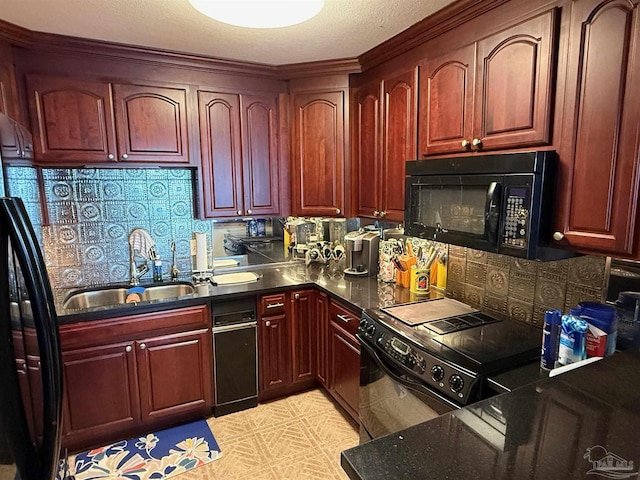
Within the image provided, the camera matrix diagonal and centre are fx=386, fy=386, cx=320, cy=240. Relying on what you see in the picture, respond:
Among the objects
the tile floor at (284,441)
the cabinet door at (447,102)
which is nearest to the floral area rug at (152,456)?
the tile floor at (284,441)

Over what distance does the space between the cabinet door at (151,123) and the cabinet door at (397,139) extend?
1323 millimetres

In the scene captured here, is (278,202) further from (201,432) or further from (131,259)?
(201,432)

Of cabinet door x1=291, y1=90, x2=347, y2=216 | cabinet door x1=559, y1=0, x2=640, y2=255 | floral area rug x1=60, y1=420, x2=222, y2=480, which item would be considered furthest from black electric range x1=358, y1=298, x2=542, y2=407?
floral area rug x1=60, y1=420, x2=222, y2=480

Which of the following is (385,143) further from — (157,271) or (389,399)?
(157,271)

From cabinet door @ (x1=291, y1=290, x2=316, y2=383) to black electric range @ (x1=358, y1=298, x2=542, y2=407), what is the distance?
71 centimetres

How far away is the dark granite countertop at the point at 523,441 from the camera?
2.80 ft

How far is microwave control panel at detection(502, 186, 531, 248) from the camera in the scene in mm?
1449

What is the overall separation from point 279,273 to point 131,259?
106cm

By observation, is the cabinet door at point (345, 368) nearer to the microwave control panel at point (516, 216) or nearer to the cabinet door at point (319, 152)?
the cabinet door at point (319, 152)

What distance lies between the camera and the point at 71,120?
7.47 ft

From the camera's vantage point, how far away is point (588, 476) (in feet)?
2.70

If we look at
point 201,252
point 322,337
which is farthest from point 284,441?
point 201,252

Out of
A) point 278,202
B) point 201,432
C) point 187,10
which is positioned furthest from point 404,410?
point 187,10

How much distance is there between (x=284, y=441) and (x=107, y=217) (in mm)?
1901
